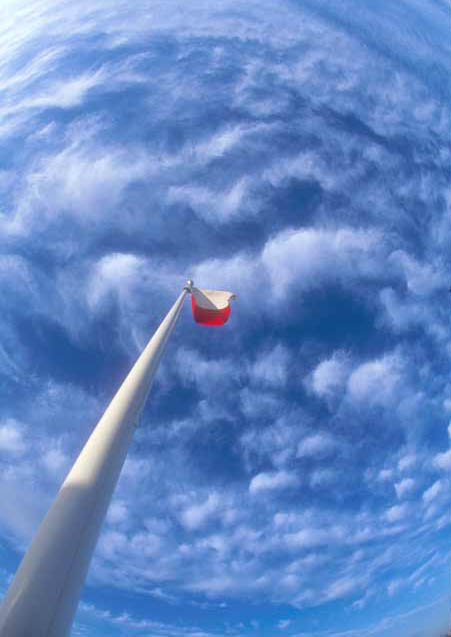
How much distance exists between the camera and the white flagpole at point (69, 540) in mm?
4719

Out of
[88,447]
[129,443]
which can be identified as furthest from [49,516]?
[129,443]

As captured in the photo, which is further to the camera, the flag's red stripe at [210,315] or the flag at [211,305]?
the flag's red stripe at [210,315]

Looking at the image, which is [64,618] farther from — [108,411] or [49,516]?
[108,411]

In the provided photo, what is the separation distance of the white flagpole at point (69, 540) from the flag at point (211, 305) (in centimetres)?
861

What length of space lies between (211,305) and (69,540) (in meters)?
12.0

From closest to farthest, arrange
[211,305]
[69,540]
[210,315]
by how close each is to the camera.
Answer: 1. [69,540]
2. [211,305]
3. [210,315]

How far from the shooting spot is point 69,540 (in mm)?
5574

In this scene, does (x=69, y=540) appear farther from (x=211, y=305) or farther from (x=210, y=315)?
(x=210, y=315)

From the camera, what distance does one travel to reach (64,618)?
5.08m

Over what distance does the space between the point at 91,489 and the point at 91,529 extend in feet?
2.13

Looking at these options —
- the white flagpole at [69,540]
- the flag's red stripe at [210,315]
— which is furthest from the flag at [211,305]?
the white flagpole at [69,540]

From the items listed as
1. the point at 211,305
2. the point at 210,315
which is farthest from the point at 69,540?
the point at 210,315

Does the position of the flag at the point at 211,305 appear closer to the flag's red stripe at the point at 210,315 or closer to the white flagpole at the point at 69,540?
the flag's red stripe at the point at 210,315

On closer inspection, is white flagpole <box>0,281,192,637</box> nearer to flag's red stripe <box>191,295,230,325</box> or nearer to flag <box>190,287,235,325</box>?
flag <box>190,287,235,325</box>
